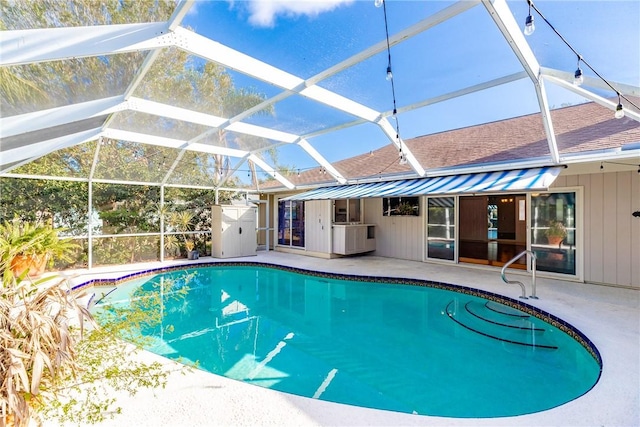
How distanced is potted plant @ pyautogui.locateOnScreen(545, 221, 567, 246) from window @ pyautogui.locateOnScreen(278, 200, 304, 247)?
12450 mm

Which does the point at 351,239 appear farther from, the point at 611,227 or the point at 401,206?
the point at 611,227

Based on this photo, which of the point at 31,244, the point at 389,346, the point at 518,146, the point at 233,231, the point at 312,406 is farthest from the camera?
the point at 233,231

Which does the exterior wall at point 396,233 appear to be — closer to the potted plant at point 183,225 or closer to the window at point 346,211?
the window at point 346,211

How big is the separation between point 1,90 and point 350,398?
23.8 feet

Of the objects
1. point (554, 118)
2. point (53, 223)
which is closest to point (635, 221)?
point (554, 118)

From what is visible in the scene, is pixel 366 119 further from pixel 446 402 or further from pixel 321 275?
pixel 446 402

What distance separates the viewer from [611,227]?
10.2 meters

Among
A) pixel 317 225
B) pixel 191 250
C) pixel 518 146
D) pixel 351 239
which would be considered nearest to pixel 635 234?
pixel 518 146

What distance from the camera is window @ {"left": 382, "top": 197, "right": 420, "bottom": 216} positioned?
1567 centimetres

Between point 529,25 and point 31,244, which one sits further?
point 31,244

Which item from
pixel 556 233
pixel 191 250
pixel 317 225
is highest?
pixel 317 225

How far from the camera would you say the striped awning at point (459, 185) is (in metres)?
9.45

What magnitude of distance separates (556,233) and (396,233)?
712 centimetres

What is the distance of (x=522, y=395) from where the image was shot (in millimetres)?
5020
